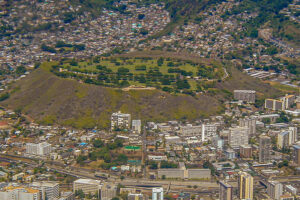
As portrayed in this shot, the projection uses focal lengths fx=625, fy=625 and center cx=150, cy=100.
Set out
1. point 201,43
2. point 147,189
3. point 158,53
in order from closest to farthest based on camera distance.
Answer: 1. point 147,189
2. point 158,53
3. point 201,43

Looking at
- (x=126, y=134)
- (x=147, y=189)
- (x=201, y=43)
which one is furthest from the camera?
(x=201, y=43)

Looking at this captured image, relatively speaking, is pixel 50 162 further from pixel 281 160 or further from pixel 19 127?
pixel 281 160

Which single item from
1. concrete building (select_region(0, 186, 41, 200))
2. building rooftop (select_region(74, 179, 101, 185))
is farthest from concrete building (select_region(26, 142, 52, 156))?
concrete building (select_region(0, 186, 41, 200))

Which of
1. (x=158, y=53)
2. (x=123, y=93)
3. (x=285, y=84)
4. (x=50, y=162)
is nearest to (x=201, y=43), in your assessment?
(x=158, y=53)

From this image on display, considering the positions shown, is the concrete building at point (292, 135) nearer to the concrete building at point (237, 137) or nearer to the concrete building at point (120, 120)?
the concrete building at point (237, 137)

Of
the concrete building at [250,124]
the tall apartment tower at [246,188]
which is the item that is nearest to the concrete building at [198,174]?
the tall apartment tower at [246,188]

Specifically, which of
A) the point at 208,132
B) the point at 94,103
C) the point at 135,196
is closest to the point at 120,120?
the point at 94,103
